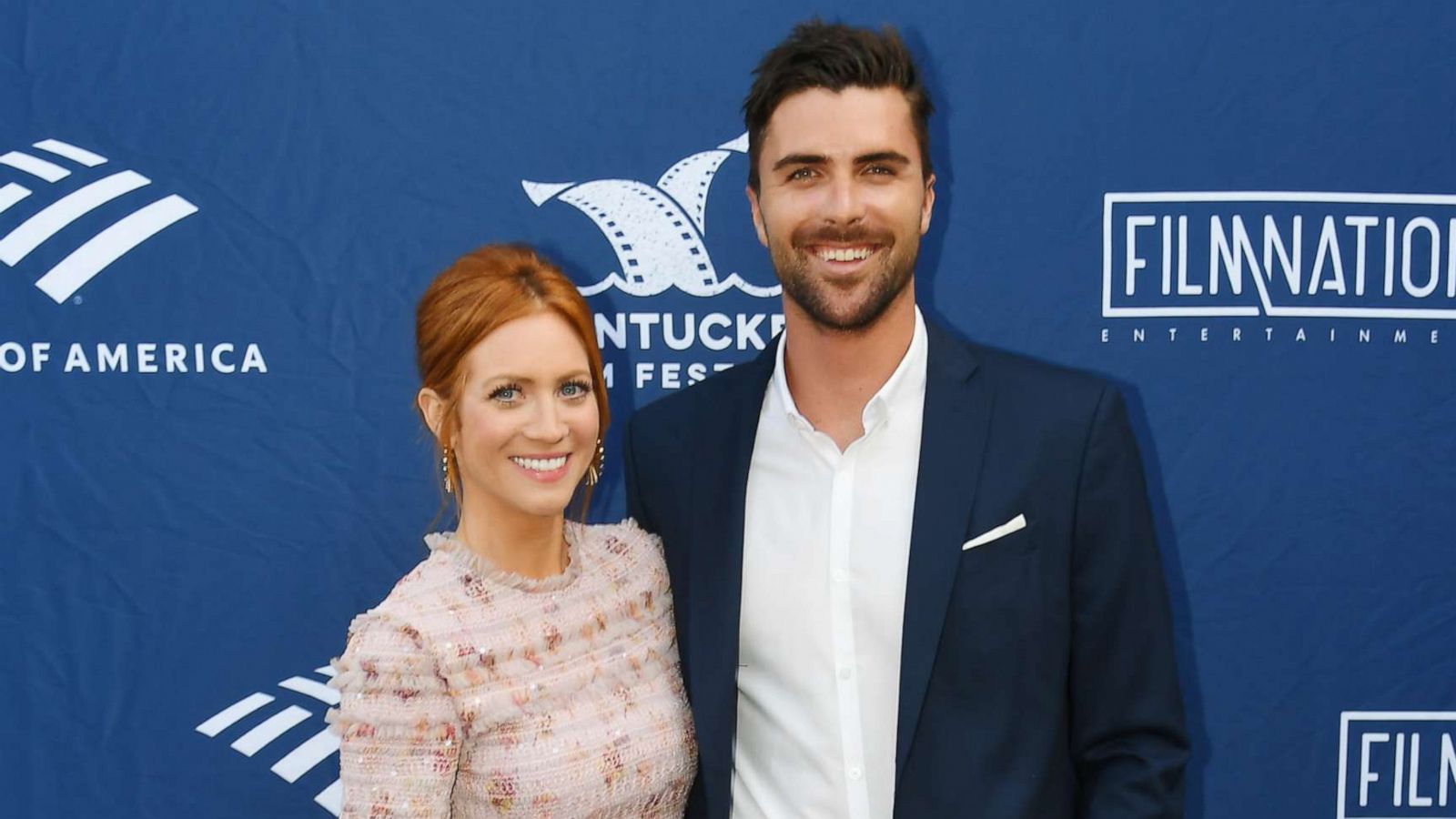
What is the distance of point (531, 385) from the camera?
142cm

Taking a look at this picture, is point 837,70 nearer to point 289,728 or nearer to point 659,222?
point 659,222

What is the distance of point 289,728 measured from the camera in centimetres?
216

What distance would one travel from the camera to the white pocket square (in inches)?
55.4

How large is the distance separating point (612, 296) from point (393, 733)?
1.03 meters

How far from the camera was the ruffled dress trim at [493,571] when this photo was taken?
4.74 ft

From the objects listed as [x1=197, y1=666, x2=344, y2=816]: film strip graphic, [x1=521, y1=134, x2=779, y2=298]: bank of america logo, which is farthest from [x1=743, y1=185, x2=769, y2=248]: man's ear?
[x1=197, y1=666, x2=344, y2=816]: film strip graphic

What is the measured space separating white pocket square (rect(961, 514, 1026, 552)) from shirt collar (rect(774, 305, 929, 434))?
7.9 inches

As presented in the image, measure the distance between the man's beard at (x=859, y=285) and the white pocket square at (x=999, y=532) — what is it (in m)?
0.31

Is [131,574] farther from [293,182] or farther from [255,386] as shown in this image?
[293,182]

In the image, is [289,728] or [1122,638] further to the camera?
[289,728]

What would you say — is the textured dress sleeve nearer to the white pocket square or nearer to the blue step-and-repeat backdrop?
the white pocket square

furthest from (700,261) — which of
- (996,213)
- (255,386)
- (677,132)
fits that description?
(255,386)

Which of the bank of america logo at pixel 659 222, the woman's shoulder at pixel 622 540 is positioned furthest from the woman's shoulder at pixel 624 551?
the bank of america logo at pixel 659 222

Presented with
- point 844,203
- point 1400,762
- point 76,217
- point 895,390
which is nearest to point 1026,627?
point 895,390
